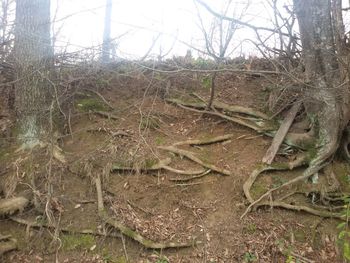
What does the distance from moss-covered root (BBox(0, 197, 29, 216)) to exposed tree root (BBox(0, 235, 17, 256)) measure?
1.13ft

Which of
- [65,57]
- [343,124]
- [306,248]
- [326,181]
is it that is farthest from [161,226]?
[65,57]

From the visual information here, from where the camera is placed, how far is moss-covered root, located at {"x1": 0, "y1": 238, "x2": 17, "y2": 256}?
464 cm

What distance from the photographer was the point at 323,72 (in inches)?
219

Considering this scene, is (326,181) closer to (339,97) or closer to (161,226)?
(339,97)

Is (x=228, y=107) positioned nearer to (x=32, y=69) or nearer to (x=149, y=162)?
(x=149, y=162)

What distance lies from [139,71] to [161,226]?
3.56 metres

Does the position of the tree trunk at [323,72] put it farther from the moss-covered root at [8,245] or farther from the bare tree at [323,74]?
the moss-covered root at [8,245]

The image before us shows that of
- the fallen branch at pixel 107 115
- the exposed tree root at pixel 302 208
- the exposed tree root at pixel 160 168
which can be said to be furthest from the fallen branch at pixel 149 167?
the exposed tree root at pixel 302 208

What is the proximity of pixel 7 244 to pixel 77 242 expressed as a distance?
0.84 meters

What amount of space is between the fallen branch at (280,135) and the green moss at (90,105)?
3.00 metres

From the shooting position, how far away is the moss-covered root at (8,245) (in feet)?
15.2

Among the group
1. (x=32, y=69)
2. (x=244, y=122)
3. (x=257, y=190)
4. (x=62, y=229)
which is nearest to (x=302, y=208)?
(x=257, y=190)

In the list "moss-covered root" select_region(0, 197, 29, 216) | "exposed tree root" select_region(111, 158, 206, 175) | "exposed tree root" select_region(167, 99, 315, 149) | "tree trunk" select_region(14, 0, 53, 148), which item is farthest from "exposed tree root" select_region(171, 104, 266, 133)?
"moss-covered root" select_region(0, 197, 29, 216)

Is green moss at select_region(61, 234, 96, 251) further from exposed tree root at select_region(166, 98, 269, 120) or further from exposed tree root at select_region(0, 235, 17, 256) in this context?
exposed tree root at select_region(166, 98, 269, 120)
